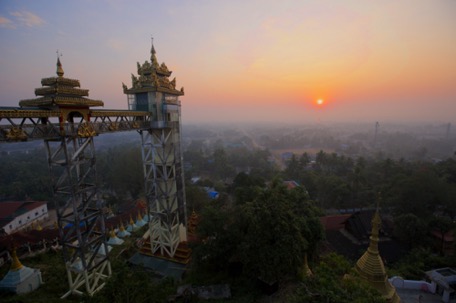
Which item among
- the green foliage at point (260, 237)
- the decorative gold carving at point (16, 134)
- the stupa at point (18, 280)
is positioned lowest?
the stupa at point (18, 280)

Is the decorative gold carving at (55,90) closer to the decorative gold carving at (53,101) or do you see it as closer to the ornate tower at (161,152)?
the decorative gold carving at (53,101)

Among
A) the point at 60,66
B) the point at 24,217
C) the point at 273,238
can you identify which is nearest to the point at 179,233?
the point at 273,238

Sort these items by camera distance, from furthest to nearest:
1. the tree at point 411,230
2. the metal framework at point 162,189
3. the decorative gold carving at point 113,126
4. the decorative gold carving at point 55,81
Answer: the tree at point 411,230 < the metal framework at point 162,189 < the decorative gold carving at point 113,126 < the decorative gold carving at point 55,81

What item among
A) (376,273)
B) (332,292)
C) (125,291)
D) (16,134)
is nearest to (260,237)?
(376,273)

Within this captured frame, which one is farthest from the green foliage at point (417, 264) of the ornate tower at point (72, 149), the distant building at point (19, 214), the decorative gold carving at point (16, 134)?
the distant building at point (19, 214)

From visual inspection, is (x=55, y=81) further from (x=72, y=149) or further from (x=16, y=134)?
(x=72, y=149)

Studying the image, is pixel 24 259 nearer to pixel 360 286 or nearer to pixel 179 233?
pixel 179 233

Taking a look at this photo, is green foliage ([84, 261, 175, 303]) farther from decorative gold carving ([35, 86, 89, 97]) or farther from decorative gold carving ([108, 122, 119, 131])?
decorative gold carving ([35, 86, 89, 97])

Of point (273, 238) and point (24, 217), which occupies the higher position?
point (273, 238)
